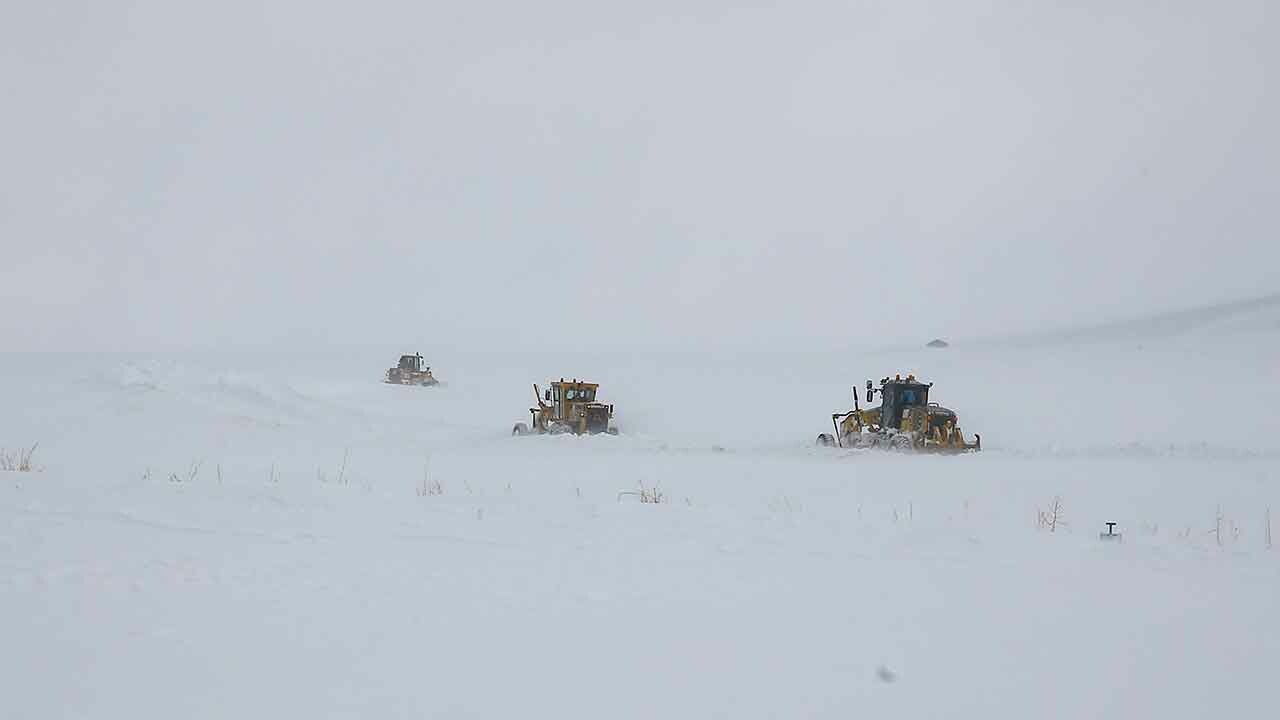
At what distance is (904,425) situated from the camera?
65.1ft

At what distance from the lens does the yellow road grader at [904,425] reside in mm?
19016

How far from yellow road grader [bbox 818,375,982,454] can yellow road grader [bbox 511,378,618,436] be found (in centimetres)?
625

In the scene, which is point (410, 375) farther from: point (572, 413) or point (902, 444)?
point (902, 444)

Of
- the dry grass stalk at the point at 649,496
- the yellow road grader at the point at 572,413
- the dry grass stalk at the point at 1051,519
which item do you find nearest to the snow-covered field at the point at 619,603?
the dry grass stalk at the point at 1051,519

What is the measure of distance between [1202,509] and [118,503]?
39.6ft

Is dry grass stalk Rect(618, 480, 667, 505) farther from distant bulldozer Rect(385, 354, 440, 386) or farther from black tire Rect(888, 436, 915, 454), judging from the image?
distant bulldozer Rect(385, 354, 440, 386)

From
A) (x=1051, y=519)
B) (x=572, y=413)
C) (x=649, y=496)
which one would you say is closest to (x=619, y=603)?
(x=649, y=496)

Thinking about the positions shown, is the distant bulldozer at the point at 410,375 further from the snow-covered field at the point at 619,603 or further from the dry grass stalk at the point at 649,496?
the dry grass stalk at the point at 649,496

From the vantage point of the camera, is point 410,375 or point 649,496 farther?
point 410,375

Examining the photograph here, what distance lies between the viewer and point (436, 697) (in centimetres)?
335

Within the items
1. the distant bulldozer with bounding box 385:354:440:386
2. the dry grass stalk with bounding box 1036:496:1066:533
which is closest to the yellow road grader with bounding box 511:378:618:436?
the dry grass stalk with bounding box 1036:496:1066:533

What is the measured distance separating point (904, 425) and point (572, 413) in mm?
8712

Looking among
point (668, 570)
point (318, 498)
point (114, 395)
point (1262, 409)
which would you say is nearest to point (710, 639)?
point (668, 570)

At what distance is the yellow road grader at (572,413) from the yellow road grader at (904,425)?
20.5ft
